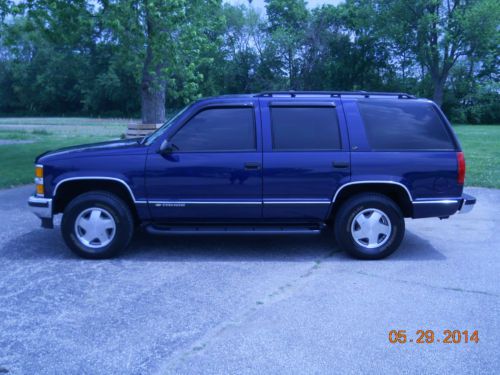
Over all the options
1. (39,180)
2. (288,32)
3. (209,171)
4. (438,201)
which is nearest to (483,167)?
(438,201)

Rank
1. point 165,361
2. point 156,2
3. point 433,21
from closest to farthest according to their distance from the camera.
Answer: point 165,361 < point 156,2 < point 433,21

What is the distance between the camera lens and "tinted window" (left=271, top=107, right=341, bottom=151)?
5539mm

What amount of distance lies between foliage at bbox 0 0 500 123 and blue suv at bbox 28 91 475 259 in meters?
6.92

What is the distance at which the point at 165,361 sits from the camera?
334 centimetres

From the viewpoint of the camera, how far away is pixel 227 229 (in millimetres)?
5570

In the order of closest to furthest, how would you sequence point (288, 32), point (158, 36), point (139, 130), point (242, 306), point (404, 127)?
point (242, 306), point (404, 127), point (158, 36), point (139, 130), point (288, 32)

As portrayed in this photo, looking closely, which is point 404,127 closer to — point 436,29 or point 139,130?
point 139,130

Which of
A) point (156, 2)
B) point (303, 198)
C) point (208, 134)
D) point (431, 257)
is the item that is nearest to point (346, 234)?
point (303, 198)

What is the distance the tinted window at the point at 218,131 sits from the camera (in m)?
5.52

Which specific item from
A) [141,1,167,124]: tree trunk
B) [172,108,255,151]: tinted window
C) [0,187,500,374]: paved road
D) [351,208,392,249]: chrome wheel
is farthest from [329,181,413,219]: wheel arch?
[141,1,167,124]: tree trunk

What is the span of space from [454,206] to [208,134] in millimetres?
2888

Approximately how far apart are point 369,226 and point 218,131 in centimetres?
200

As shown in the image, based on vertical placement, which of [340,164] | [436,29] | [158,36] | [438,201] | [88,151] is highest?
[436,29]

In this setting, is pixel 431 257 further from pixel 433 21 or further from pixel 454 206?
pixel 433 21
